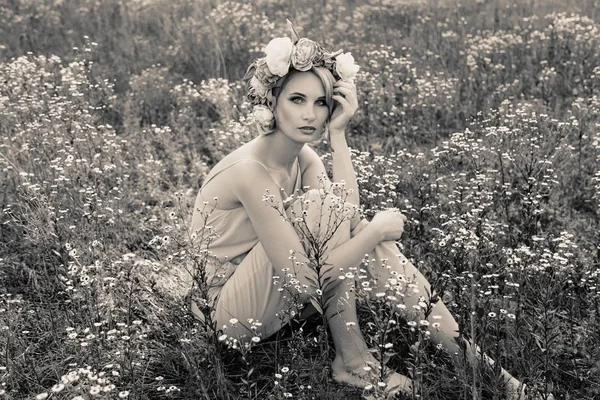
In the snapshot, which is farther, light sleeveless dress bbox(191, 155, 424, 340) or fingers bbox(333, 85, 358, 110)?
fingers bbox(333, 85, 358, 110)

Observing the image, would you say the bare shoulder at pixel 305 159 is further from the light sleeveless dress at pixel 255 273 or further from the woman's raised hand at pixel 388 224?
the woman's raised hand at pixel 388 224

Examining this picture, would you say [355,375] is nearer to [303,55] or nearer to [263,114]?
[263,114]

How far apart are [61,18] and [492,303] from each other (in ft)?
25.9

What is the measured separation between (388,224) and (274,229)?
1.89 feet

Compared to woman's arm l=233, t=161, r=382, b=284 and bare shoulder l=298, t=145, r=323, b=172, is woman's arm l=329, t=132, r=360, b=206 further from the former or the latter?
woman's arm l=233, t=161, r=382, b=284

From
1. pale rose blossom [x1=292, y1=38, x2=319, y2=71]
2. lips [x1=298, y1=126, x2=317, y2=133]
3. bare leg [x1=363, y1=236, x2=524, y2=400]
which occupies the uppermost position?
pale rose blossom [x1=292, y1=38, x2=319, y2=71]

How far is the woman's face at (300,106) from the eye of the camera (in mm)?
3588

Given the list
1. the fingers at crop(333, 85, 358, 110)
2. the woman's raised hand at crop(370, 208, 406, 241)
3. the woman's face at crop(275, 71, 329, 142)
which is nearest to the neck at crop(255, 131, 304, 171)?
the woman's face at crop(275, 71, 329, 142)

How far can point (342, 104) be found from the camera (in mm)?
3695

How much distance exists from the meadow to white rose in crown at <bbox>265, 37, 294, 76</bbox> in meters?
0.97

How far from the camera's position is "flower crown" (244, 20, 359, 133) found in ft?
11.5

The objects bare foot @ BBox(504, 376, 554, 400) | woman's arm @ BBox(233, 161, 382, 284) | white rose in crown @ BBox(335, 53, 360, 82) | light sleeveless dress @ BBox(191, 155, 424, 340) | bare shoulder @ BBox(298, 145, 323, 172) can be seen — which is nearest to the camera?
bare foot @ BBox(504, 376, 554, 400)

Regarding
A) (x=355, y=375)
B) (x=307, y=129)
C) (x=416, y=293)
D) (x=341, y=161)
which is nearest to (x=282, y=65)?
(x=307, y=129)

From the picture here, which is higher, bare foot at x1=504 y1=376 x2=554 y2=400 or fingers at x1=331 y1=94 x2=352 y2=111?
fingers at x1=331 y1=94 x2=352 y2=111
